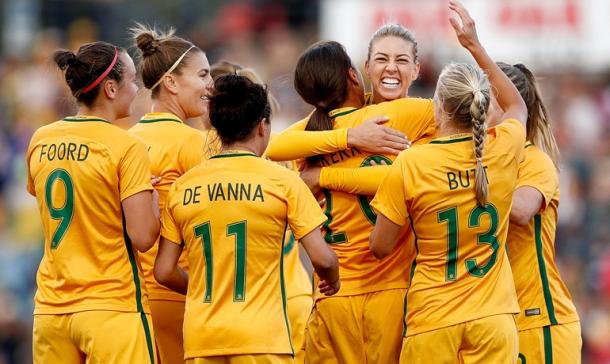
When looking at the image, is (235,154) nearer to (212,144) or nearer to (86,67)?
(212,144)

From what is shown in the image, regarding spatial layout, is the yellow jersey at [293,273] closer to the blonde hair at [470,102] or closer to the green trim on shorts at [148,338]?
the green trim on shorts at [148,338]

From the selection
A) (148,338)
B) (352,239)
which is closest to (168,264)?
(148,338)

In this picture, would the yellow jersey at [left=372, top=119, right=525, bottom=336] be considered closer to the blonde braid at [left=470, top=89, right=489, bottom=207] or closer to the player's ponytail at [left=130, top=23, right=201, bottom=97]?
the blonde braid at [left=470, top=89, right=489, bottom=207]

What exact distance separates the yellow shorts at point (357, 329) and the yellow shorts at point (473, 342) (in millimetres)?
410

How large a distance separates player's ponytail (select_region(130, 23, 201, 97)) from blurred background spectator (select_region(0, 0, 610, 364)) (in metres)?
6.92

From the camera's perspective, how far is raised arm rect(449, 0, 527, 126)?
7402 millimetres

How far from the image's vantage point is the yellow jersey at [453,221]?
700 centimetres

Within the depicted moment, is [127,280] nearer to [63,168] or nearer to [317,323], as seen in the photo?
[63,168]

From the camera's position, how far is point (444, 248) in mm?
7051

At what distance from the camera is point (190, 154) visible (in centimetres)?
769

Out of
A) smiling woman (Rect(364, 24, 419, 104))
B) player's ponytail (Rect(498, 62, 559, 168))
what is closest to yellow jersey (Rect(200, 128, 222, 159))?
smiling woman (Rect(364, 24, 419, 104))

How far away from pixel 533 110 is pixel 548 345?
1.39 metres

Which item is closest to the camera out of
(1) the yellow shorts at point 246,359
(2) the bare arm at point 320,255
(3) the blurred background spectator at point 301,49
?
(1) the yellow shorts at point 246,359

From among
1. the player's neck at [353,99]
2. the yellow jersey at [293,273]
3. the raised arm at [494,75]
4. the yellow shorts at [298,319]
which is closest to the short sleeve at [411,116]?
the player's neck at [353,99]
